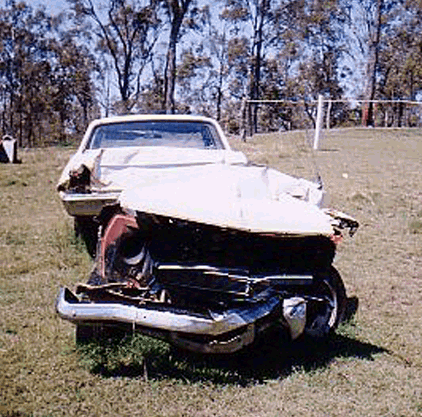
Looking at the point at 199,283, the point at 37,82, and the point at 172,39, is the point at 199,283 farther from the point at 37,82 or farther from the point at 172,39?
the point at 37,82

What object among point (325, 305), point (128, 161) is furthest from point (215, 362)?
point (128, 161)

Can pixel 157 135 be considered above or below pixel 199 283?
above

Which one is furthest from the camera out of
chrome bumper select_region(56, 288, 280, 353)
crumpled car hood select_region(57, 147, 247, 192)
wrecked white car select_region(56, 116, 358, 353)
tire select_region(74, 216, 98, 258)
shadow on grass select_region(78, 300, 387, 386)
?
tire select_region(74, 216, 98, 258)

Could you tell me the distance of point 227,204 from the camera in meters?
3.94

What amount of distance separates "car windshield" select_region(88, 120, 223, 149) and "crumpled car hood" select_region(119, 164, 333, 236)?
10.2 feet

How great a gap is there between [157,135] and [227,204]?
12.6ft

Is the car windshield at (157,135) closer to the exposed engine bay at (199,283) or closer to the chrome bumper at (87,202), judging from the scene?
the chrome bumper at (87,202)

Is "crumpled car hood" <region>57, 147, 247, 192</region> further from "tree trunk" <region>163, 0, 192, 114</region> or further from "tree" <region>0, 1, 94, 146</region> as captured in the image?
"tree" <region>0, 1, 94, 146</region>

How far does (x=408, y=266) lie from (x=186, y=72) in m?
46.0

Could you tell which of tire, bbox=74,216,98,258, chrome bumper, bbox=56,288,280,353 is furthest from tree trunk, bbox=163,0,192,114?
chrome bumper, bbox=56,288,280,353

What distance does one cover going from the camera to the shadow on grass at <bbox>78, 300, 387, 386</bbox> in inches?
161

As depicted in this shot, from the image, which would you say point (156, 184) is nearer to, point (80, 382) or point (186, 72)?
point (80, 382)

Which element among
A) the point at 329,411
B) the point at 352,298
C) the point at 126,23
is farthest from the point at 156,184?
the point at 126,23

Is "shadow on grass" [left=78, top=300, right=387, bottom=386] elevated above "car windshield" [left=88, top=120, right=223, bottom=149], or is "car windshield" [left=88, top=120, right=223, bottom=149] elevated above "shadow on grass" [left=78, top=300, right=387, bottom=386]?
"car windshield" [left=88, top=120, right=223, bottom=149]
